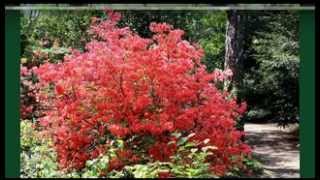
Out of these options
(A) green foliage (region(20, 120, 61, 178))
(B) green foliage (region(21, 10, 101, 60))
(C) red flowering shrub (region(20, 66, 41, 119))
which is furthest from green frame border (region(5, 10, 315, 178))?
(B) green foliage (region(21, 10, 101, 60))

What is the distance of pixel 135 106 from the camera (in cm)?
574

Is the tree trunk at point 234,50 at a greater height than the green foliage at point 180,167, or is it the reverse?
the tree trunk at point 234,50

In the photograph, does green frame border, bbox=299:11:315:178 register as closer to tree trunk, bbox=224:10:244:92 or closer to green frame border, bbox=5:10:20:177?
tree trunk, bbox=224:10:244:92

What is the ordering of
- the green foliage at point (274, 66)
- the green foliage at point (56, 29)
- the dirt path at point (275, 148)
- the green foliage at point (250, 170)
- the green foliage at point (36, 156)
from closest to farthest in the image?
the green foliage at point (36, 156) → the green foliage at point (250, 170) → the dirt path at point (275, 148) → the green foliage at point (56, 29) → the green foliage at point (274, 66)

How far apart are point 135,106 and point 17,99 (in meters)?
1.11

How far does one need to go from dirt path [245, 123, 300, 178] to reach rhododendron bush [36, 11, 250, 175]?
155 centimetres

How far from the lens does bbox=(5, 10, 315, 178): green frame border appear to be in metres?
5.14

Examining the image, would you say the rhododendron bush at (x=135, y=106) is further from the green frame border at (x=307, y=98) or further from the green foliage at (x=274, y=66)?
the green foliage at (x=274, y=66)

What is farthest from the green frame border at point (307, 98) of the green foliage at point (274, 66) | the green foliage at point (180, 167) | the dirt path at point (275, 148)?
the green foliage at point (274, 66)

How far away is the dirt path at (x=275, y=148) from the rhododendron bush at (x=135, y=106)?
155 centimetres

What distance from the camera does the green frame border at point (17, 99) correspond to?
16.9 ft

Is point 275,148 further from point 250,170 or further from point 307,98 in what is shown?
point 307,98

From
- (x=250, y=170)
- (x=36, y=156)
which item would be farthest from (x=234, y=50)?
(x=36, y=156)

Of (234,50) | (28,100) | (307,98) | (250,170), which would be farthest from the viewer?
(28,100)
